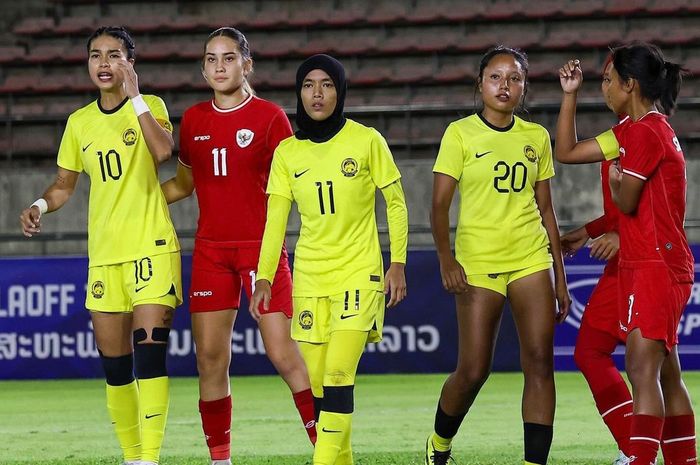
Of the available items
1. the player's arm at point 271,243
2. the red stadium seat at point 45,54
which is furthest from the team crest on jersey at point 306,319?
the red stadium seat at point 45,54

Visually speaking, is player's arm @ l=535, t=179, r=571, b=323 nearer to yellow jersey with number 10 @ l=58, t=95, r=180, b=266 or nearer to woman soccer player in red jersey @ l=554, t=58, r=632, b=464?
woman soccer player in red jersey @ l=554, t=58, r=632, b=464

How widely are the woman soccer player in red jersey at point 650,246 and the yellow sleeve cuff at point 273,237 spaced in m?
1.43

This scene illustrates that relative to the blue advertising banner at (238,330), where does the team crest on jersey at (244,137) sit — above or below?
above

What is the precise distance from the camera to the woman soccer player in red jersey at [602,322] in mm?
5492

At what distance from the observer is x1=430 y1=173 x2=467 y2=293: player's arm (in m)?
5.46

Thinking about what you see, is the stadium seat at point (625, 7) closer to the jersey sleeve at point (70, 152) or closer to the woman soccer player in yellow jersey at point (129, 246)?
the woman soccer player in yellow jersey at point (129, 246)

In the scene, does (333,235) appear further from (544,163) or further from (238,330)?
(238,330)

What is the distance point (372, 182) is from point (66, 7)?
13.1m

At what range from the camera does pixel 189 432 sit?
8164 millimetres

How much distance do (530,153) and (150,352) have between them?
194cm

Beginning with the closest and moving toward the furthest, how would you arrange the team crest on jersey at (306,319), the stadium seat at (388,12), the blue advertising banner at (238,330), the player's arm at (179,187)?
the team crest on jersey at (306,319), the player's arm at (179,187), the blue advertising banner at (238,330), the stadium seat at (388,12)

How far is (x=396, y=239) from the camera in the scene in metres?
5.23

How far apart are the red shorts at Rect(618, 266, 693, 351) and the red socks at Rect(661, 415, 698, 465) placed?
1.46 ft

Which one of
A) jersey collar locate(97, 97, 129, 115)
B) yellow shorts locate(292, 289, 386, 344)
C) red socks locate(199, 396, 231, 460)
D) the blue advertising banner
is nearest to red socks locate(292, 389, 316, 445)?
red socks locate(199, 396, 231, 460)
